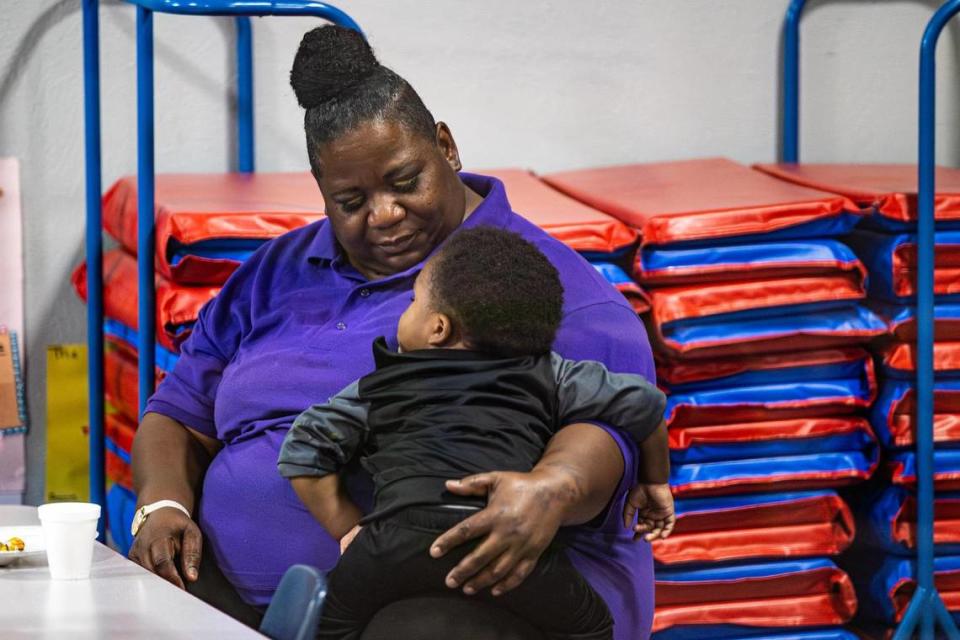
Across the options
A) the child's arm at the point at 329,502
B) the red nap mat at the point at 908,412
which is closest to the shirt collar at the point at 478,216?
the child's arm at the point at 329,502

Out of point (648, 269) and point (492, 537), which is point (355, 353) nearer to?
point (492, 537)

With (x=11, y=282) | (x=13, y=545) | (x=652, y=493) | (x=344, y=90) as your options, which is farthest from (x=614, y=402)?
(x=11, y=282)

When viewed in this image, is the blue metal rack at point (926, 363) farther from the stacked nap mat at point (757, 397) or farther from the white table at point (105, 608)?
the white table at point (105, 608)

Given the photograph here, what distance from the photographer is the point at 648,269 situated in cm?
260

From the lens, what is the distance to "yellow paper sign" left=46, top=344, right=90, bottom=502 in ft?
9.75

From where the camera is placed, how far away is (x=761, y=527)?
2723 mm

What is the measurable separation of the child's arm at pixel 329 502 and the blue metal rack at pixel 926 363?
140 cm

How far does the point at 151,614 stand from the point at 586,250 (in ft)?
4.63

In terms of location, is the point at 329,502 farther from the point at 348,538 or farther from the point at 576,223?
the point at 576,223

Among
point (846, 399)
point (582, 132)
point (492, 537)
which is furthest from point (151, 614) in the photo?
point (582, 132)

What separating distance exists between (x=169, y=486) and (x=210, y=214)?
672 millimetres

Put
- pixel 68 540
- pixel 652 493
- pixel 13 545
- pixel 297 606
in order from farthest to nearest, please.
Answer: pixel 652 493 < pixel 13 545 < pixel 68 540 < pixel 297 606

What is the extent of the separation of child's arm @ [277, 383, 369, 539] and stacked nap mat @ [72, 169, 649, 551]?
0.83 meters

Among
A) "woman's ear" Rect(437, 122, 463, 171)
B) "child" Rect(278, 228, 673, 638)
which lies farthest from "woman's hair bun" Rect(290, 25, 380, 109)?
"child" Rect(278, 228, 673, 638)
